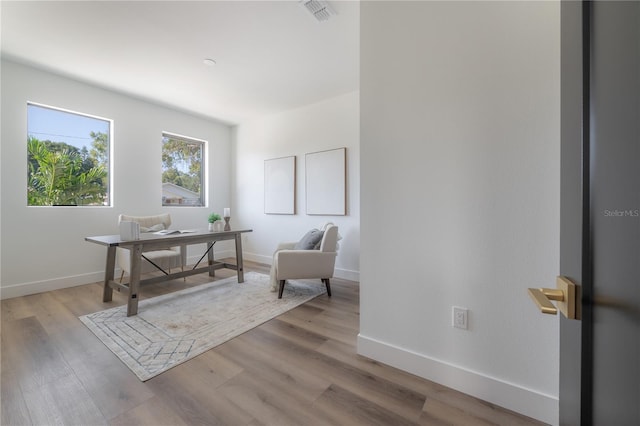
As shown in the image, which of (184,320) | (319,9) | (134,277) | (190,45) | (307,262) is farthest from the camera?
(307,262)

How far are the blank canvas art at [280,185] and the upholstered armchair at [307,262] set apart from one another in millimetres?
1581

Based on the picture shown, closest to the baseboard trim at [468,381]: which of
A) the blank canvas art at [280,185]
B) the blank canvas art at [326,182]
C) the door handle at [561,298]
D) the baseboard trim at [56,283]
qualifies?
the door handle at [561,298]

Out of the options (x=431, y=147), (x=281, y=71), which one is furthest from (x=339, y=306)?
(x=281, y=71)

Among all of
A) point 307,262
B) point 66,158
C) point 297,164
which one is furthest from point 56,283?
point 297,164

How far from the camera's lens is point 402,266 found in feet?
5.38

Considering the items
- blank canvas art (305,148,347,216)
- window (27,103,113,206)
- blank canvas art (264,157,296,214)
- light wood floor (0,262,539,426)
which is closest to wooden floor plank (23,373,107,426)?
light wood floor (0,262,539,426)

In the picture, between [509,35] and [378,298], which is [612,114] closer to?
[509,35]

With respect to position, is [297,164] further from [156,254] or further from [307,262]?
[156,254]

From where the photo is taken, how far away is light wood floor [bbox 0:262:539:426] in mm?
1281

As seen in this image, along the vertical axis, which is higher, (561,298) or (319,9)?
(319,9)

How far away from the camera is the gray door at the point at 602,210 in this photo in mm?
347

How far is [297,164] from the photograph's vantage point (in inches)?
175

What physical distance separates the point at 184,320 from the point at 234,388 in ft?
3.79

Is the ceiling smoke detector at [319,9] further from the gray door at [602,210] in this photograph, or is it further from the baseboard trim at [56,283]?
the baseboard trim at [56,283]
